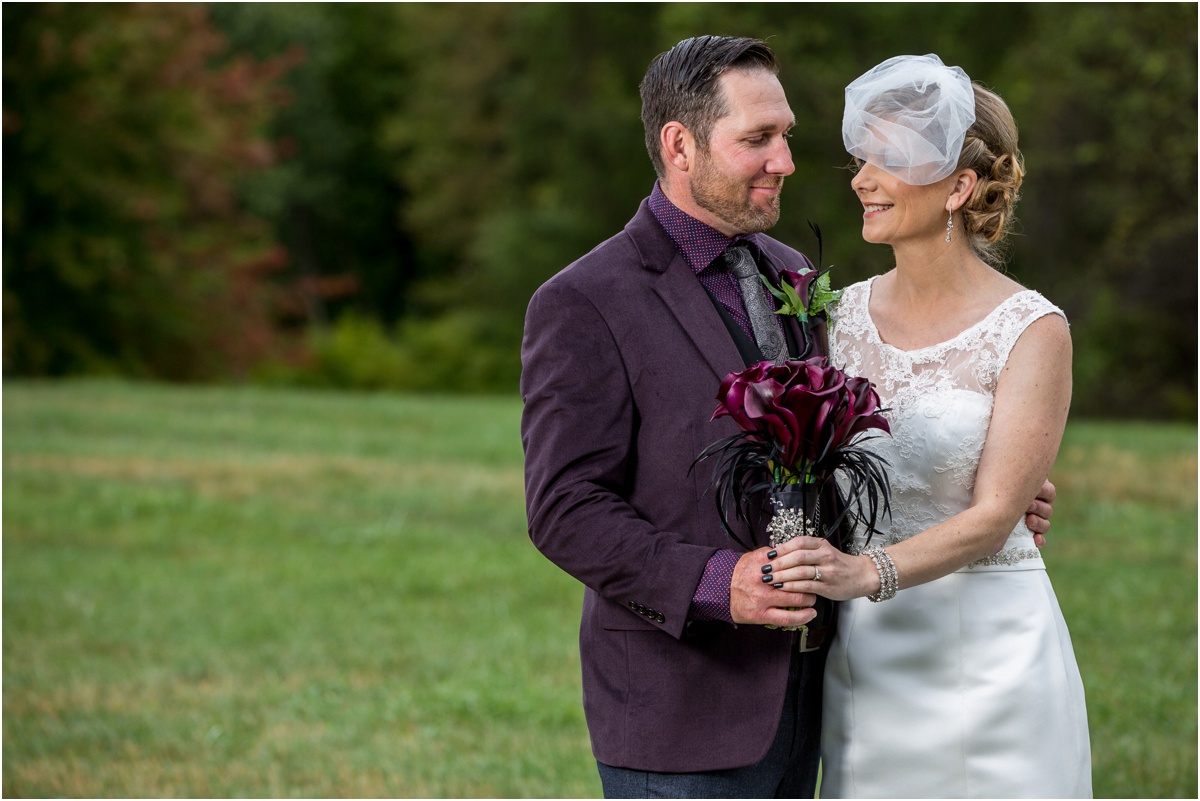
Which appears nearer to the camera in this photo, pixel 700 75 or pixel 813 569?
pixel 813 569

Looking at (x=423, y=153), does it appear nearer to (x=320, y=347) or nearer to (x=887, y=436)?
(x=320, y=347)

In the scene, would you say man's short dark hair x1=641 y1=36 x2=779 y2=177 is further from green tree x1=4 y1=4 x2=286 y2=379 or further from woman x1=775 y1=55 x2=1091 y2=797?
green tree x1=4 y1=4 x2=286 y2=379

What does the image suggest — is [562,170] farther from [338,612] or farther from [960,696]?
[960,696]

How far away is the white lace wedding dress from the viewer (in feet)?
10.8

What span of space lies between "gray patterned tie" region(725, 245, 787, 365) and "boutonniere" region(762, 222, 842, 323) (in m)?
0.03

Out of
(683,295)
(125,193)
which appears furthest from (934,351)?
(125,193)

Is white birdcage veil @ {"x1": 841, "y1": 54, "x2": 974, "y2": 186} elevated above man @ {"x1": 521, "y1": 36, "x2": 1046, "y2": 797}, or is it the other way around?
white birdcage veil @ {"x1": 841, "y1": 54, "x2": 974, "y2": 186}

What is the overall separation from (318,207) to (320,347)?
8.27m

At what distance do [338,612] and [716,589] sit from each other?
649 cm

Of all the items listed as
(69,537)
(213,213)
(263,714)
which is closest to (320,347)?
(213,213)

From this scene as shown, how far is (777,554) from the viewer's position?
9.14 feet

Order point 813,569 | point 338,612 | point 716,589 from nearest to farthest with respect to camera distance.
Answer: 1. point 813,569
2. point 716,589
3. point 338,612

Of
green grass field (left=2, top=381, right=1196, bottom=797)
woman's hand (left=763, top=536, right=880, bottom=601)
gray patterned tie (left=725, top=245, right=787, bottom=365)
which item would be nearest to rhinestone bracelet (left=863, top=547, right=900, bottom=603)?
woman's hand (left=763, top=536, right=880, bottom=601)

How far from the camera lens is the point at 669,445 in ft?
9.92
